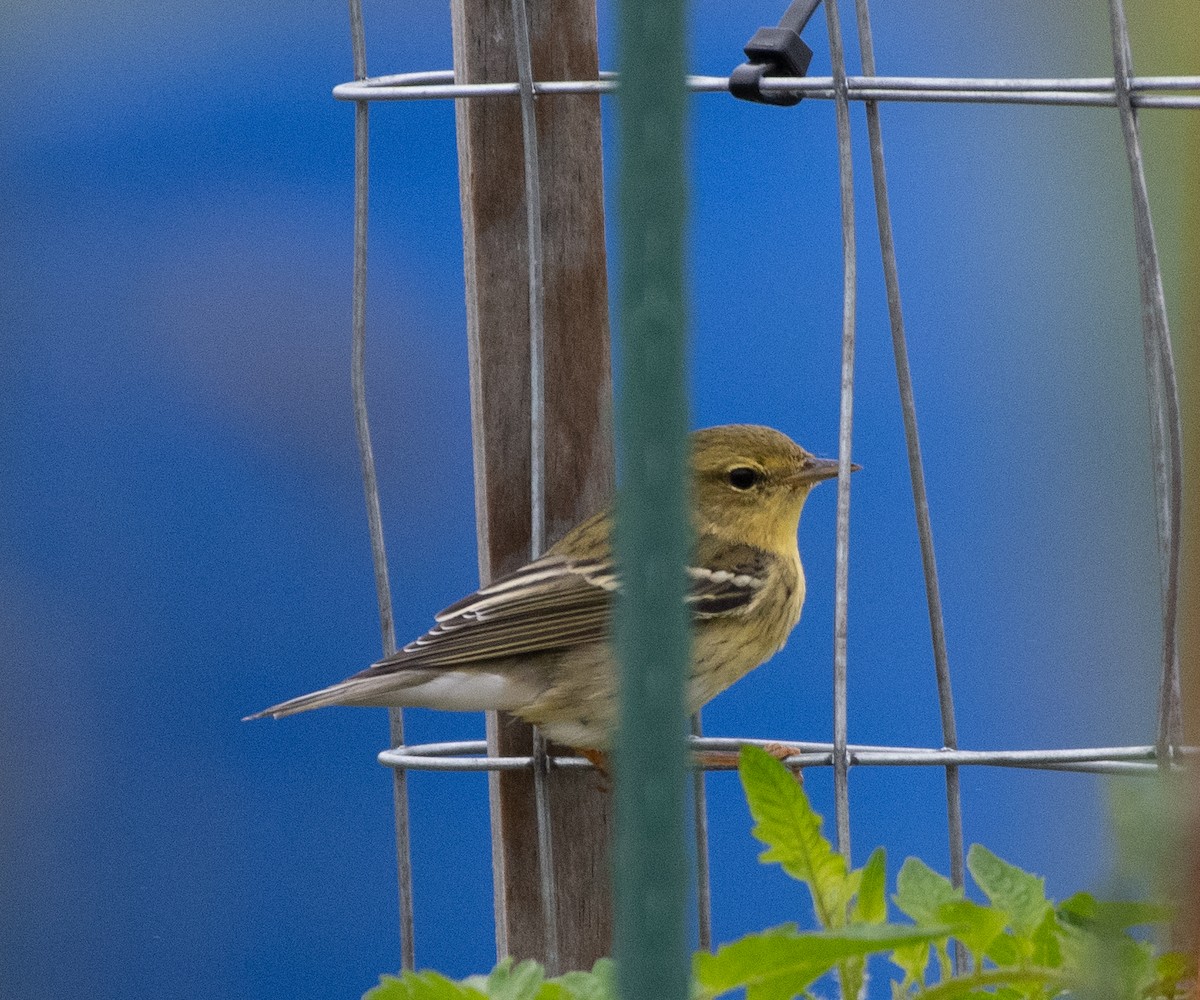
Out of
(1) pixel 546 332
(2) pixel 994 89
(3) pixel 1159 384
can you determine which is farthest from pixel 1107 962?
(1) pixel 546 332

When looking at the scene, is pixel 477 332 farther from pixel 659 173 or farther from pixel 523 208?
pixel 659 173

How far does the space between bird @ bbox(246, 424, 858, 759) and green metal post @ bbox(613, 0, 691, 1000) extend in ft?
3.37

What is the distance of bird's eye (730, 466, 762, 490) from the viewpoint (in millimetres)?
1867

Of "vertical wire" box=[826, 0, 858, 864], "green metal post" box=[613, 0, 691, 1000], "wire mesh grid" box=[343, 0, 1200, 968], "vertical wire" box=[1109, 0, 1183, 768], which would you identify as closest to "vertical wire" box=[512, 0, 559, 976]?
"wire mesh grid" box=[343, 0, 1200, 968]

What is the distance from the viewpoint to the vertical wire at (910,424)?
1166 millimetres

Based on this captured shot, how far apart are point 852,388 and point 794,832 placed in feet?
1.58

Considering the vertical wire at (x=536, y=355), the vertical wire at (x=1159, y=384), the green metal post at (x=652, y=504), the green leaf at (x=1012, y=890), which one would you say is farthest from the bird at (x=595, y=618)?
the green metal post at (x=652, y=504)

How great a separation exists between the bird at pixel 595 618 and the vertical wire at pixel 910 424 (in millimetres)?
150

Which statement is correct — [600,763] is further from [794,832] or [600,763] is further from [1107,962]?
[1107,962]

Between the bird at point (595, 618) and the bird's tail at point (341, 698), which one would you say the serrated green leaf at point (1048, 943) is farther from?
the bird's tail at point (341, 698)

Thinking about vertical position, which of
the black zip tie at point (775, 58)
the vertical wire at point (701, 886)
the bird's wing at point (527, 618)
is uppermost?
the black zip tie at point (775, 58)

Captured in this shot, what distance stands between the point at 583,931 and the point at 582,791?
0.44 feet

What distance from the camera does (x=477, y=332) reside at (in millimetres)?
1420

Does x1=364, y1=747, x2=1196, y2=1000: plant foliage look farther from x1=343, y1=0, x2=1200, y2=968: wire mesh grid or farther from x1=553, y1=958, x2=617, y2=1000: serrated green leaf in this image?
x1=343, y1=0, x2=1200, y2=968: wire mesh grid
